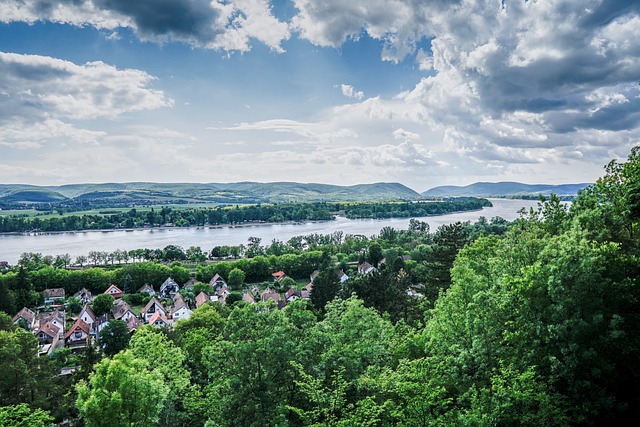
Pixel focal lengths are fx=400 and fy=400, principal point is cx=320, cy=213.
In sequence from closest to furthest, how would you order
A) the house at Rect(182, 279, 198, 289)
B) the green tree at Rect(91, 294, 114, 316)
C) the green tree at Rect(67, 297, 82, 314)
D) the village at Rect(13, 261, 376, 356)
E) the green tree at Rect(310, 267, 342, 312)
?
1. the green tree at Rect(310, 267, 342, 312)
2. the village at Rect(13, 261, 376, 356)
3. the green tree at Rect(91, 294, 114, 316)
4. the green tree at Rect(67, 297, 82, 314)
5. the house at Rect(182, 279, 198, 289)

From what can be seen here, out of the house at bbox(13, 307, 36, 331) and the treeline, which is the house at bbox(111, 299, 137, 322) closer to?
the house at bbox(13, 307, 36, 331)

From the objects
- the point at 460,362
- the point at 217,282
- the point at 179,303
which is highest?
the point at 460,362

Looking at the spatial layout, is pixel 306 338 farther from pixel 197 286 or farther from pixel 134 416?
pixel 197 286

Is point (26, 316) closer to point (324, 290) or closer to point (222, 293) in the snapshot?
point (222, 293)

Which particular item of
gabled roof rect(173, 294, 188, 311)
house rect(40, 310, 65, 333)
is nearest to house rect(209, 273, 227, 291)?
gabled roof rect(173, 294, 188, 311)

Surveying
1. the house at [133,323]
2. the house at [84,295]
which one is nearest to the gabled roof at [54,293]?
the house at [84,295]

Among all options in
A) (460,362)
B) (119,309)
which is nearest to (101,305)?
(119,309)

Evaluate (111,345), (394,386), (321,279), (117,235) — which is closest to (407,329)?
(394,386)
